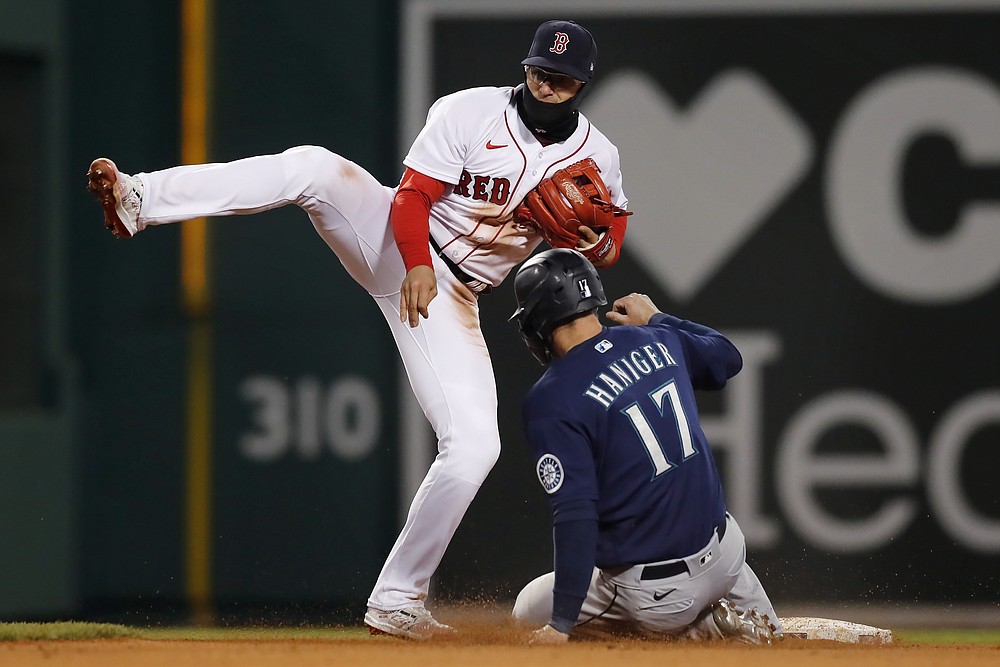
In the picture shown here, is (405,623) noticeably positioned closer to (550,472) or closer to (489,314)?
(550,472)

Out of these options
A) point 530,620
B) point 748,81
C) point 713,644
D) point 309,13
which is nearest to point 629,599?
point 713,644

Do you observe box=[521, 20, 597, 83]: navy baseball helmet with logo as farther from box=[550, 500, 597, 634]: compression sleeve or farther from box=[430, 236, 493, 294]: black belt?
box=[550, 500, 597, 634]: compression sleeve

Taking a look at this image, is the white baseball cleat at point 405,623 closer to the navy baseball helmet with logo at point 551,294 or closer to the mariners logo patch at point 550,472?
the mariners logo patch at point 550,472

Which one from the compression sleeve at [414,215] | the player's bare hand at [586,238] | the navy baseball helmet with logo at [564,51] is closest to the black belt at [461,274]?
the compression sleeve at [414,215]

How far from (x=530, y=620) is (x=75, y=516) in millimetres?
2585

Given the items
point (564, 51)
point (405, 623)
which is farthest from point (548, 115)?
point (405, 623)

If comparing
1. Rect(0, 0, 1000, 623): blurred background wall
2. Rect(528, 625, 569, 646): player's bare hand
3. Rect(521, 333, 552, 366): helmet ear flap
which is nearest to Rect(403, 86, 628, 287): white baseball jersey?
Rect(521, 333, 552, 366): helmet ear flap

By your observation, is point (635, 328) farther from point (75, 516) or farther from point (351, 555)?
point (75, 516)

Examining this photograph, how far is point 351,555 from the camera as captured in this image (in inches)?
191

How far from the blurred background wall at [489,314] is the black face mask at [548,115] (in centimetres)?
168

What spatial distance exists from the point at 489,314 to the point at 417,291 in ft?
6.56

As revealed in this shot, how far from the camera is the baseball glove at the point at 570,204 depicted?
120 inches

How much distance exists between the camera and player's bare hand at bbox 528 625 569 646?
2540mm

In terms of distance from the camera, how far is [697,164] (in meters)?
4.89
